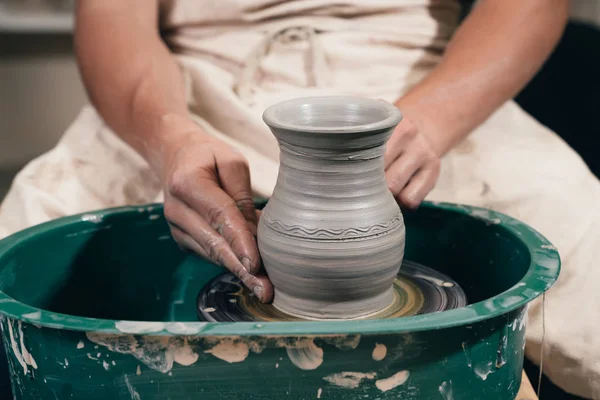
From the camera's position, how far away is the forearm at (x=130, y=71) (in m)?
1.13

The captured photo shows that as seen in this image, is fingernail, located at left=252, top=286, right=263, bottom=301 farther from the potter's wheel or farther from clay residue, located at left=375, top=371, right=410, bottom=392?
clay residue, located at left=375, top=371, right=410, bottom=392

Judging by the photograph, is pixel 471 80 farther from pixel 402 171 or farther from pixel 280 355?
pixel 280 355

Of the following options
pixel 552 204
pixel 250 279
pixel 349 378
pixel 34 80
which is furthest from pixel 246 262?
pixel 34 80

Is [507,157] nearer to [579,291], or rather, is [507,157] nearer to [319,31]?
[579,291]

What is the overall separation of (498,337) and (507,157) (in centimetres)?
53

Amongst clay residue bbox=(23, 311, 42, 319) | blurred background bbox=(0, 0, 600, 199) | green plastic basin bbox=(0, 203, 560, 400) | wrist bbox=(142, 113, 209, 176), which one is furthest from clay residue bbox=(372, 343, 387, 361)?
blurred background bbox=(0, 0, 600, 199)

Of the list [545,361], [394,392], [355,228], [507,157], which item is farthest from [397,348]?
[507,157]

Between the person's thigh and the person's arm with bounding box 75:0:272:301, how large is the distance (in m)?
0.41

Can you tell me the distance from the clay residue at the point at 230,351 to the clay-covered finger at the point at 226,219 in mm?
201

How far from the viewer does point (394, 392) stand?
0.68 m

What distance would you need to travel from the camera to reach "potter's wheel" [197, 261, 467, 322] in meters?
0.87

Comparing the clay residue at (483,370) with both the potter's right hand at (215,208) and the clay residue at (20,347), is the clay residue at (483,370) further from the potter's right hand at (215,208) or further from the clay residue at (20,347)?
the clay residue at (20,347)

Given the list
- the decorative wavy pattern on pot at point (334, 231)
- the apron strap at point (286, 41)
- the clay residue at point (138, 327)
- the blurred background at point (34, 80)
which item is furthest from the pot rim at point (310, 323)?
the blurred background at point (34, 80)

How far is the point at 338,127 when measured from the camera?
0.75 metres
